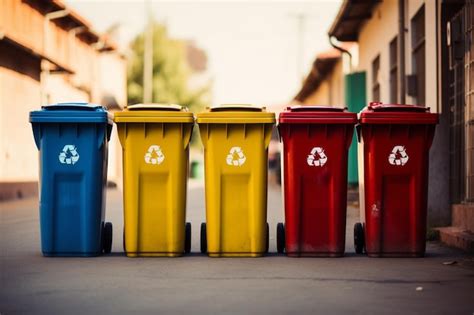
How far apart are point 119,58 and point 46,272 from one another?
35057 mm

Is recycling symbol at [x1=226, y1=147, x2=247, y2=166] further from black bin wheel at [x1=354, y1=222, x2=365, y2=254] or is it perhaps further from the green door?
the green door

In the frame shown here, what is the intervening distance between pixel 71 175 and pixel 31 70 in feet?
57.7

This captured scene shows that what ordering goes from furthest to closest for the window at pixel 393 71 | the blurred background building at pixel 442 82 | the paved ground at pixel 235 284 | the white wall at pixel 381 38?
the window at pixel 393 71, the white wall at pixel 381 38, the blurred background building at pixel 442 82, the paved ground at pixel 235 284

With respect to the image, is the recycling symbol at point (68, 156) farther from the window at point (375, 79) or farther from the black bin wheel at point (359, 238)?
the window at point (375, 79)

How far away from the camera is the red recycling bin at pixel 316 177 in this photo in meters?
8.51

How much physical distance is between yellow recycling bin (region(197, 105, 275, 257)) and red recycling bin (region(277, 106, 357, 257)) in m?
0.24

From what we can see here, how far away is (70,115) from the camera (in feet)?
28.0

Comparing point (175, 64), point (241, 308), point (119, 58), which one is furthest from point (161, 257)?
point (175, 64)

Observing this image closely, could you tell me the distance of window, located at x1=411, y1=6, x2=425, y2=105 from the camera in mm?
14164

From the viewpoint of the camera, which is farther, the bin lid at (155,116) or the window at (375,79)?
the window at (375,79)

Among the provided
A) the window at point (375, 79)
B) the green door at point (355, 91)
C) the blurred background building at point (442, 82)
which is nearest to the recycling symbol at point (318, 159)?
the blurred background building at point (442, 82)

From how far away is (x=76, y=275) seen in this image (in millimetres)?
7410

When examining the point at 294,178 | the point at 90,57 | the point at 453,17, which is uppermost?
the point at 90,57

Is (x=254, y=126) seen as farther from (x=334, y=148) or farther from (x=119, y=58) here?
(x=119, y=58)
